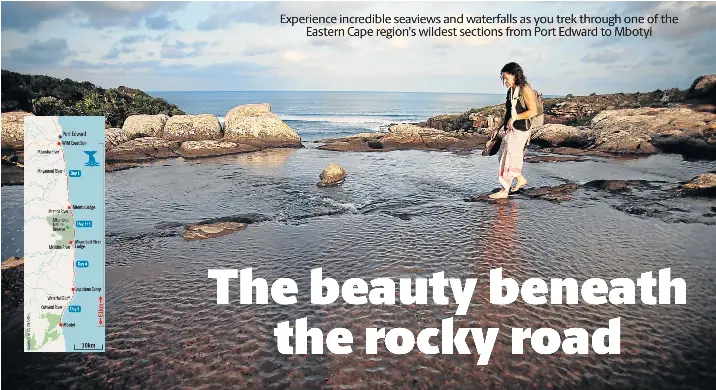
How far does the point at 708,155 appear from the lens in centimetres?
2089

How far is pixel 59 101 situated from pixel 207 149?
16.5 metres

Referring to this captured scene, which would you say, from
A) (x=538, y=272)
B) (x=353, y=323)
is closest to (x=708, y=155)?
(x=538, y=272)

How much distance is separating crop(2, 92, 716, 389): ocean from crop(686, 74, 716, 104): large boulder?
86.9 ft

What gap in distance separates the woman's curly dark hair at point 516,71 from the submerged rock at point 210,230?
6.96 metres

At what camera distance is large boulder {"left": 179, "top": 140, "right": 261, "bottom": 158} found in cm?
2314

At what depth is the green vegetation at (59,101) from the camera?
30.6m

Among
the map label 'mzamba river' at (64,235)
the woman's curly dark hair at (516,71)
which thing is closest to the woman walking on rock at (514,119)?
the woman's curly dark hair at (516,71)

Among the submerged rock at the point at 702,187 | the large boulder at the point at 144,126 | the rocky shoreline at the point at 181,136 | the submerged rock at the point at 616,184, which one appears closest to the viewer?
the submerged rock at the point at 702,187

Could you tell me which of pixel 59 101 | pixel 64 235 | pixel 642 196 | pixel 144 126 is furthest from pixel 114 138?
pixel 642 196

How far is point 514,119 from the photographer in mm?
10688

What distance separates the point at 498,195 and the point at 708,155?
51.7 feet

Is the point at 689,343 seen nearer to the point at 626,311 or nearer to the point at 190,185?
the point at 626,311

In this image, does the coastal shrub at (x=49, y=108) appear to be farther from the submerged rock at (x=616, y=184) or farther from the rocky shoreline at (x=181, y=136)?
the submerged rock at (x=616, y=184)

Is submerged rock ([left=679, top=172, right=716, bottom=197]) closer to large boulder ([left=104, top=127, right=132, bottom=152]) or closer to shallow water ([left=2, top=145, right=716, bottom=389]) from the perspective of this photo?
shallow water ([left=2, top=145, right=716, bottom=389])
